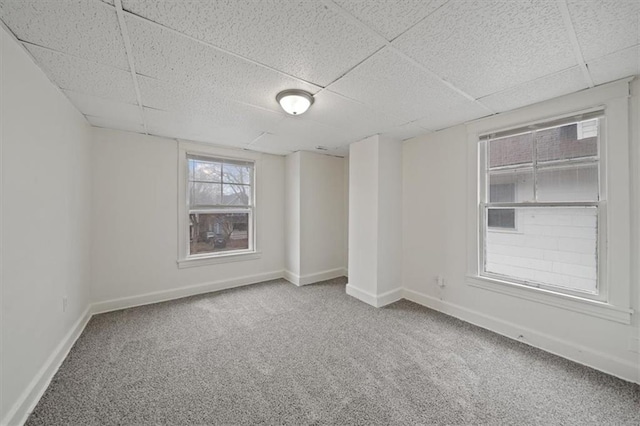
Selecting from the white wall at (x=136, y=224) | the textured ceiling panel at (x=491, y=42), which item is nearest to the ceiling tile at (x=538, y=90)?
the textured ceiling panel at (x=491, y=42)

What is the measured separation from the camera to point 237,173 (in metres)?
4.03

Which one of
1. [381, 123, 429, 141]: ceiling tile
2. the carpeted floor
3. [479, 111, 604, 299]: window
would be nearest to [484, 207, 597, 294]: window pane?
[479, 111, 604, 299]: window

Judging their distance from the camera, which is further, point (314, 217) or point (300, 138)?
point (314, 217)

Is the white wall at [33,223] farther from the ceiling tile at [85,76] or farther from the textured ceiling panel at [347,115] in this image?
the textured ceiling panel at [347,115]

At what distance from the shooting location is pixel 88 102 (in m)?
2.23

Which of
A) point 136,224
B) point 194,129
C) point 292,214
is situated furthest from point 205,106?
point 292,214

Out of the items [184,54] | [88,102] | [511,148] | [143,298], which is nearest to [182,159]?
[88,102]

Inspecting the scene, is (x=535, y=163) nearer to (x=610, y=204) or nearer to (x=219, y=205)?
(x=610, y=204)

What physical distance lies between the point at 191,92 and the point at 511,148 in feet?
10.5

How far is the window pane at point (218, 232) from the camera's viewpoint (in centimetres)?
367

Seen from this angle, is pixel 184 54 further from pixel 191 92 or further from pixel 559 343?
pixel 559 343

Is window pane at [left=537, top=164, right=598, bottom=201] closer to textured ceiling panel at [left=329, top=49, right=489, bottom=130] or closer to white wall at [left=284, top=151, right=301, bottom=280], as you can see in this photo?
textured ceiling panel at [left=329, top=49, right=489, bottom=130]

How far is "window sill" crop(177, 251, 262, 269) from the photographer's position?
3508 mm

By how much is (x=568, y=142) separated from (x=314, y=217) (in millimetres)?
3217
